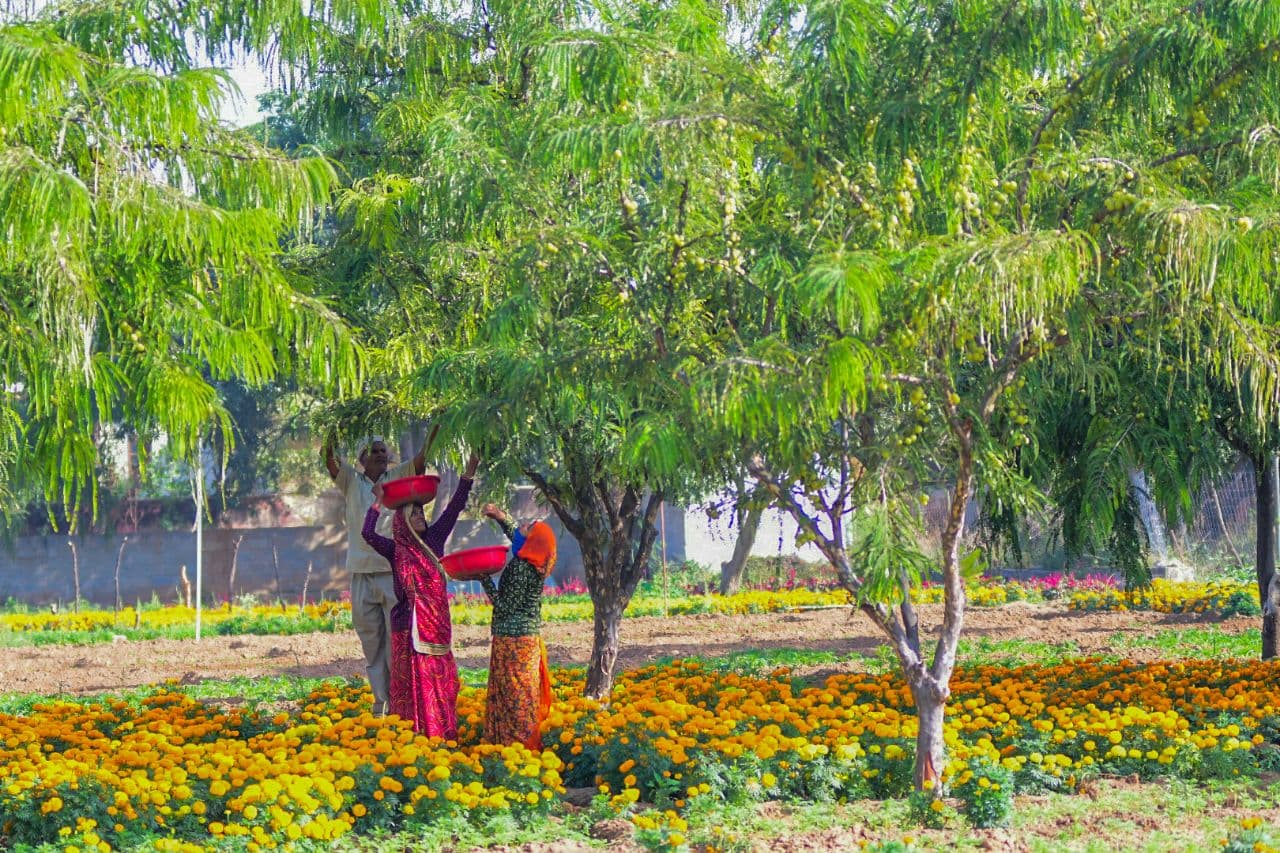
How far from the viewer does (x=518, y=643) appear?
752 centimetres

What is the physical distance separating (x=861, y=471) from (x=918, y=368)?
1.68 feet

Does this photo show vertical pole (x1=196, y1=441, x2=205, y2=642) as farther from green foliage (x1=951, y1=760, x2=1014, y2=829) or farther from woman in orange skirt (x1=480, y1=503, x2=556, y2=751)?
green foliage (x1=951, y1=760, x2=1014, y2=829)

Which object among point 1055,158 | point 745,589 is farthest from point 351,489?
point 745,589

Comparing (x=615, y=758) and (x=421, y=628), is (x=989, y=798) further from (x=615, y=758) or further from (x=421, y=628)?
(x=421, y=628)

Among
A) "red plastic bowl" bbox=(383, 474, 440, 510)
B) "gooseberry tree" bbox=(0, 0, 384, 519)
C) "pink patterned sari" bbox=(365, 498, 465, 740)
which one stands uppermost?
"gooseberry tree" bbox=(0, 0, 384, 519)

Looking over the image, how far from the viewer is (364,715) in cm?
730

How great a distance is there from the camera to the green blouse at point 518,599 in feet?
24.6

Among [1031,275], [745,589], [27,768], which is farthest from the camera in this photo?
[745,589]

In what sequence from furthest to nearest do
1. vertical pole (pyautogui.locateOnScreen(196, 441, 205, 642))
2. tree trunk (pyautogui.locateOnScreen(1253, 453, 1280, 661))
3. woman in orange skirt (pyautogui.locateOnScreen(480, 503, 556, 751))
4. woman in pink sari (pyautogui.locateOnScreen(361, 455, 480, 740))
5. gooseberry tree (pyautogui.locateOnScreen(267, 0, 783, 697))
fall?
tree trunk (pyautogui.locateOnScreen(1253, 453, 1280, 661)), woman in pink sari (pyautogui.locateOnScreen(361, 455, 480, 740)), woman in orange skirt (pyautogui.locateOnScreen(480, 503, 556, 751)), vertical pole (pyautogui.locateOnScreen(196, 441, 205, 642)), gooseberry tree (pyautogui.locateOnScreen(267, 0, 783, 697))

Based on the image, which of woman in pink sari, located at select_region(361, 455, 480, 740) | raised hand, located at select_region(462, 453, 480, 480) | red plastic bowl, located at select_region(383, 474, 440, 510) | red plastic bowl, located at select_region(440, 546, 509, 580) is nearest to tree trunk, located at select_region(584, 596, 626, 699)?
woman in pink sari, located at select_region(361, 455, 480, 740)

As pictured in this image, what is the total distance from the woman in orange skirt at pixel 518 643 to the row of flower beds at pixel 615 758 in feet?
0.59

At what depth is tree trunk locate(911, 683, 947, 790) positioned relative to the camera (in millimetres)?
6160

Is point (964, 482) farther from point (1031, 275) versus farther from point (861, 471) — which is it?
point (1031, 275)

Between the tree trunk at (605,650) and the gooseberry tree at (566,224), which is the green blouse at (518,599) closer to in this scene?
the gooseberry tree at (566,224)
